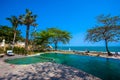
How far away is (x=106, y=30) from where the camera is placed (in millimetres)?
32156

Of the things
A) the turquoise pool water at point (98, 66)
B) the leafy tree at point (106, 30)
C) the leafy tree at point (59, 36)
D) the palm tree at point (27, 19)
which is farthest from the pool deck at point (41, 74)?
the leafy tree at point (59, 36)

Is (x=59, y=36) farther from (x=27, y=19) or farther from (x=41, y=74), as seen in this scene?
(x=41, y=74)

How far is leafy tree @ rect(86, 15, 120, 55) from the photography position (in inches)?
1251

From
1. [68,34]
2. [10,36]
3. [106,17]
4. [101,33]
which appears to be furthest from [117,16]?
[10,36]

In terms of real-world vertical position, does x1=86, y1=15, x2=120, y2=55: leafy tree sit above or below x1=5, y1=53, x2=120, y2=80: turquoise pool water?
above

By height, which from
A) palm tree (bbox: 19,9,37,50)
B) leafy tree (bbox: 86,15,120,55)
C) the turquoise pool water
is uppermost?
palm tree (bbox: 19,9,37,50)

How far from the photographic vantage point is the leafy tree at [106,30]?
3178 cm

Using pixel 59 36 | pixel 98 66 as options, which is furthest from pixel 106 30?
pixel 59 36

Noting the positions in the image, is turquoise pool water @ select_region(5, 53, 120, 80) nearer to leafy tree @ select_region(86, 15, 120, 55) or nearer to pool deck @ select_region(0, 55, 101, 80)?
pool deck @ select_region(0, 55, 101, 80)

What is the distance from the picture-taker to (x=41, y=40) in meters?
45.0

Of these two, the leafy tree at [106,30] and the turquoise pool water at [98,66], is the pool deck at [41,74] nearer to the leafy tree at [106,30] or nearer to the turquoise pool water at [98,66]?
the turquoise pool water at [98,66]

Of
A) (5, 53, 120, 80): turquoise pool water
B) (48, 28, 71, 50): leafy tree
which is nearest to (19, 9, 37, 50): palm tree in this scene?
(48, 28, 71, 50): leafy tree

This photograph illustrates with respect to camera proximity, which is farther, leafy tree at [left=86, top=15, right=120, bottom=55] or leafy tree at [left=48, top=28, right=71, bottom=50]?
leafy tree at [left=48, top=28, right=71, bottom=50]

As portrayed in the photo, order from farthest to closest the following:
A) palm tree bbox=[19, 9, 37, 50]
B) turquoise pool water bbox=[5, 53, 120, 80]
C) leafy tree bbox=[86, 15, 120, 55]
Result: palm tree bbox=[19, 9, 37, 50] < leafy tree bbox=[86, 15, 120, 55] < turquoise pool water bbox=[5, 53, 120, 80]
